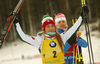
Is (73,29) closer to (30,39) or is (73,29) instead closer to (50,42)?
(50,42)

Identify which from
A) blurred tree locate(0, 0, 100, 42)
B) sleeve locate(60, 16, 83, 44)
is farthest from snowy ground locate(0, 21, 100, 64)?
sleeve locate(60, 16, 83, 44)

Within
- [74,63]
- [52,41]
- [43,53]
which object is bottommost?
[74,63]

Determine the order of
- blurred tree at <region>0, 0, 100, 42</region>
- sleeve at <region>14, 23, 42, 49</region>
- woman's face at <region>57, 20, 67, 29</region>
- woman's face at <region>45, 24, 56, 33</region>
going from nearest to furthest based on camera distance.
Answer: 1. sleeve at <region>14, 23, 42, 49</region>
2. woman's face at <region>45, 24, 56, 33</region>
3. woman's face at <region>57, 20, 67, 29</region>
4. blurred tree at <region>0, 0, 100, 42</region>

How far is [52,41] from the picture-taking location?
3166mm

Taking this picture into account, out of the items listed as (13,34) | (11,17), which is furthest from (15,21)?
(13,34)

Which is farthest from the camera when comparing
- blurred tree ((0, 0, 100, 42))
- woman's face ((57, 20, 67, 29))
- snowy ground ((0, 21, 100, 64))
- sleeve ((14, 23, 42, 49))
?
blurred tree ((0, 0, 100, 42))

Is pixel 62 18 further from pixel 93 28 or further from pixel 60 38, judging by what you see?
pixel 93 28

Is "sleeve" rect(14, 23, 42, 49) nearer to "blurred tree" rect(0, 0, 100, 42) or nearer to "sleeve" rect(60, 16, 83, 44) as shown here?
"sleeve" rect(60, 16, 83, 44)

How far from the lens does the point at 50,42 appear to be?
315 centimetres

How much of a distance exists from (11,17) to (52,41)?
2.72 feet

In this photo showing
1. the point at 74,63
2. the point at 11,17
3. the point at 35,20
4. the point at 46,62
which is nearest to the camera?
the point at 11,17

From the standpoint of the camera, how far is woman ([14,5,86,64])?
3076 mm

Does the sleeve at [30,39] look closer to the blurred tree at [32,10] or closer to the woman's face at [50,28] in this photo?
the woman's face at [50,28]

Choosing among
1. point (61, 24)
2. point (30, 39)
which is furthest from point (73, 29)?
point (61, 24)
